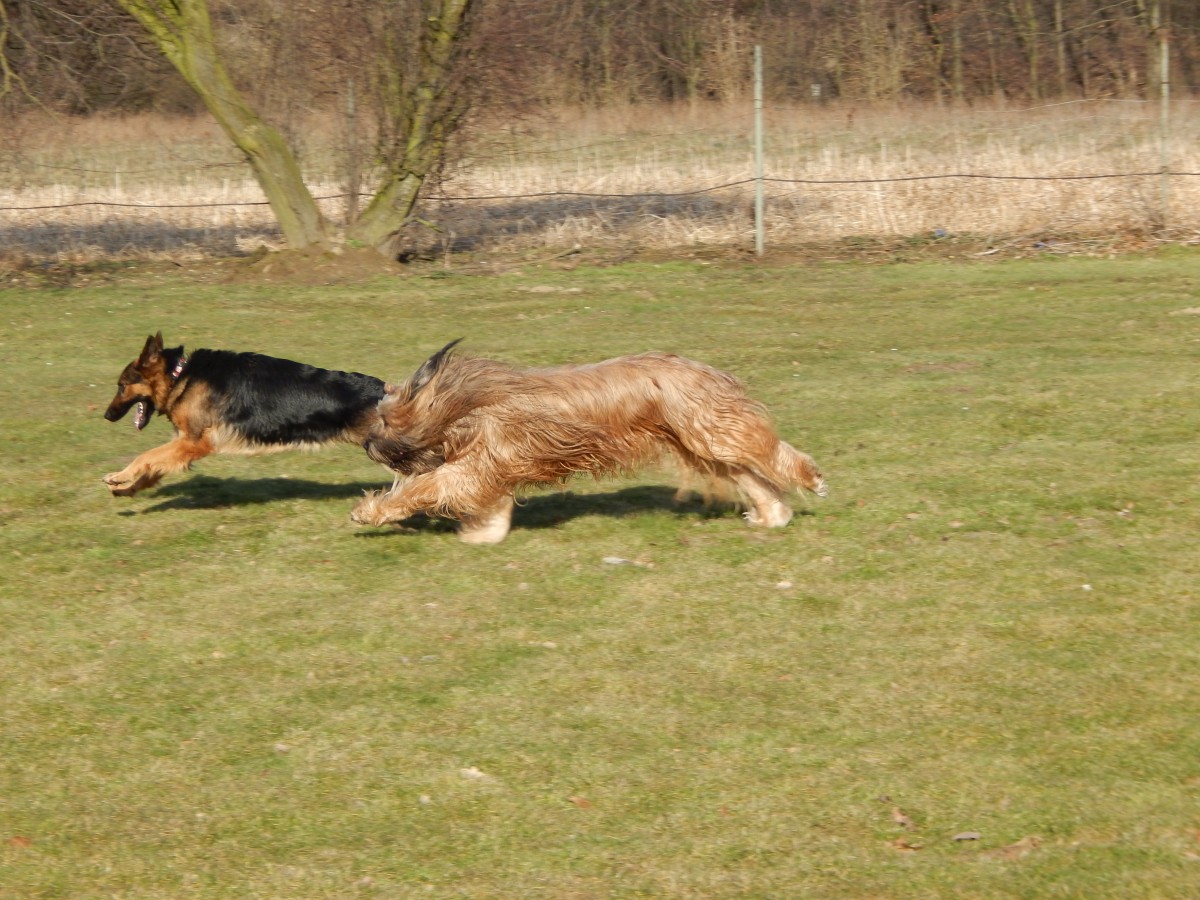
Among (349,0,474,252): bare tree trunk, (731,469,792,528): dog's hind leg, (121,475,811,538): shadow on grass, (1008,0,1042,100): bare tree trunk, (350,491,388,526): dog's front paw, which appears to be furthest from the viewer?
(1008,0,1042,100): bare tree trunk

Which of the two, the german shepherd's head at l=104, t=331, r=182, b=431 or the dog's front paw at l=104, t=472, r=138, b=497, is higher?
the german shepherd's head at l=104, t=331, r=182, b=431

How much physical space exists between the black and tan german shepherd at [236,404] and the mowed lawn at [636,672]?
437 millimetres

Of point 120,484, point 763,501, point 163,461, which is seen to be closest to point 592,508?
point 763,501

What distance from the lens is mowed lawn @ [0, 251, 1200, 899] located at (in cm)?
449

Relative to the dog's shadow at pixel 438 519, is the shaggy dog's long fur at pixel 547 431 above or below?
above

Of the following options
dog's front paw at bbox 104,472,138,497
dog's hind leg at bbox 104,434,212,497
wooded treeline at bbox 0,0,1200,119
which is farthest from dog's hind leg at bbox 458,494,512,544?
wooded treeline at bbox 0,0,1200,119

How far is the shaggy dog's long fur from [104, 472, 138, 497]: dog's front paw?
1.37 m

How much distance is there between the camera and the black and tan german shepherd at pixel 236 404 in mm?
7707

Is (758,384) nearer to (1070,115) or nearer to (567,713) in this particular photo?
(567,713)

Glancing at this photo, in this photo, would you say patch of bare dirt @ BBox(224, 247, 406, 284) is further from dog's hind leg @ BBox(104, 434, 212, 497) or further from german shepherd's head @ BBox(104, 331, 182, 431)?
dog's hind leg @ BBox(104, 434, 212, 497)

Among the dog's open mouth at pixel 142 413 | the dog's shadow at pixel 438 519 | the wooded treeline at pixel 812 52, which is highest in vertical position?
the wooded treeline at pixel 812 52

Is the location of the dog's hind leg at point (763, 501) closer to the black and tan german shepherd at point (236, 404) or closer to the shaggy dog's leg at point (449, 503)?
the shaggy dog's leg at point (449, 503)

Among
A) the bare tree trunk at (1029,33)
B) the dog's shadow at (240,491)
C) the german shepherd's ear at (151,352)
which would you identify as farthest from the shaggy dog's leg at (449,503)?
the bare tree trunk at (1029,33)

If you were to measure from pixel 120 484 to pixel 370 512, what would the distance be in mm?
1497
